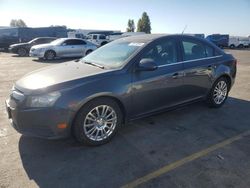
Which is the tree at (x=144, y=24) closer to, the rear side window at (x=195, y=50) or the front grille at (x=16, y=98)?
the rear side window at (x=195, y=50)

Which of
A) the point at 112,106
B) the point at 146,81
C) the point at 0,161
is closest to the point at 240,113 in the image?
the point at 146,81

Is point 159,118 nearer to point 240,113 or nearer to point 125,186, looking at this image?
point 240,113

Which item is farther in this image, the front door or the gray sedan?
the gray sedan

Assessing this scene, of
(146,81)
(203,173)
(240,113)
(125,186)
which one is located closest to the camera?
(125,186)

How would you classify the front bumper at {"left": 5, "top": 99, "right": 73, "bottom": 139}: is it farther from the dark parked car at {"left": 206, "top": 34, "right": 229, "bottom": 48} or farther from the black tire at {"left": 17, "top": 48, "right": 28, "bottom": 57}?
the dark parked car at {"left": 206, "top": 34, "right": 229, "bottom": 48}

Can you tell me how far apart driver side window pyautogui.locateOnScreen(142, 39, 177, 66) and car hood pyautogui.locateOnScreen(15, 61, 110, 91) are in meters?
0.95

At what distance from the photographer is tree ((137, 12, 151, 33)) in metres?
70.9

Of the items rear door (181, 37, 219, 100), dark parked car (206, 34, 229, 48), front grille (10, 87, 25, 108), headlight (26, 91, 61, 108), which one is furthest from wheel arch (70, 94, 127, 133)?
dark parked car (206, 34, 229, 48)

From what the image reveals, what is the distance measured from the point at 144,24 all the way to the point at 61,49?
193ft

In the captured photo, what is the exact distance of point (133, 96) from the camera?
154 inches

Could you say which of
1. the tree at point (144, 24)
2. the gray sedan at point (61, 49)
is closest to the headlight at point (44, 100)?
the gray sedan at point (61, 49)

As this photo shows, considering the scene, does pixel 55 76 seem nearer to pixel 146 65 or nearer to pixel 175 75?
pixel 146 65

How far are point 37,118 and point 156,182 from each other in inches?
68.8

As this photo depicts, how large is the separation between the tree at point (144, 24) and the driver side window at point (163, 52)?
68002mm
